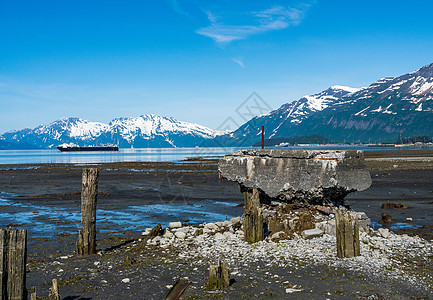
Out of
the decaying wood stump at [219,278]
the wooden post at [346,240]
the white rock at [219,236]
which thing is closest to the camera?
the decaying wood stump at [219,278]

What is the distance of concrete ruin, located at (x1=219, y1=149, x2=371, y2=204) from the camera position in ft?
45.4

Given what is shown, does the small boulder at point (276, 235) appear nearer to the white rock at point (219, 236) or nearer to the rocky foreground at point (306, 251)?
the rocky foreground at point (306, 251)

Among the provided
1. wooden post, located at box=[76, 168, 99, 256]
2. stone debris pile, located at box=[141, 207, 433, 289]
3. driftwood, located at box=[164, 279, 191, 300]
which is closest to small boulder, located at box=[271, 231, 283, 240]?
stone debris pile, located at box=[141, 207, 433, 289]

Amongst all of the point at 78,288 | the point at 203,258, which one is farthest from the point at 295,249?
the point at 78,288

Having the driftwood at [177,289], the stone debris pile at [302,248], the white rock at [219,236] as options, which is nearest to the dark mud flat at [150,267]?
the driftwood at [177,289]

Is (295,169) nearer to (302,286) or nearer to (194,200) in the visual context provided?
(302,286)

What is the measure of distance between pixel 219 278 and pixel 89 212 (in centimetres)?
581

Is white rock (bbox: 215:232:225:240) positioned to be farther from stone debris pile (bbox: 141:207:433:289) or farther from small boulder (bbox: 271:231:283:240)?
small boulder (bbox: 271:231:283:240)

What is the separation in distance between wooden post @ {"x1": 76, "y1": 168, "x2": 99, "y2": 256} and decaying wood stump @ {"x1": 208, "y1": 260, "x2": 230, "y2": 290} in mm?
5251

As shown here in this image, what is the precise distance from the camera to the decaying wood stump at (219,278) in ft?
30.2

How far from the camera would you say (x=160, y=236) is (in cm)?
1470

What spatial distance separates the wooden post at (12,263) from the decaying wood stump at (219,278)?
399cm

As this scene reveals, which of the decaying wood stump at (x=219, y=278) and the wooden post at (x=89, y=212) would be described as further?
the wooden post at (x=89, y=212)

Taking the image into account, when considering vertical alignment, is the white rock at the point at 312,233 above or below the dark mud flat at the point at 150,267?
above
